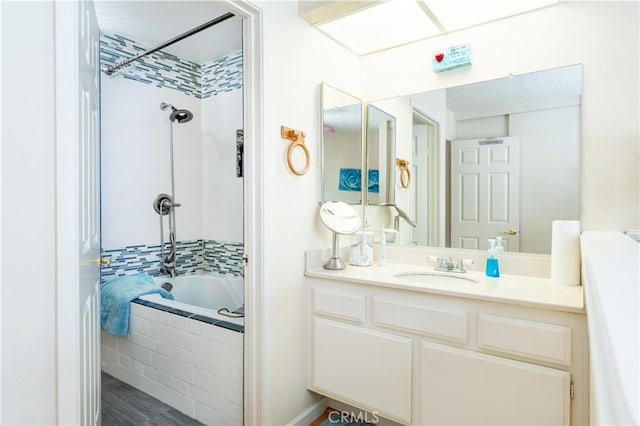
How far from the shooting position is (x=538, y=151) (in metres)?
1.85

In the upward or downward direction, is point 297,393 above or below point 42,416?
below

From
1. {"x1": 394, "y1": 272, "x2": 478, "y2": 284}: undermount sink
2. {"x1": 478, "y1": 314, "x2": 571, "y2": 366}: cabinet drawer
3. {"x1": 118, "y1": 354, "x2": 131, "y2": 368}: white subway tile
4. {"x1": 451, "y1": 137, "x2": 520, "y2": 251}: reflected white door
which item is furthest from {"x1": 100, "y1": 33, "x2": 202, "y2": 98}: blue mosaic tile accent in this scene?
{"x1": 478, "y1": 314, "x2": 571, "y2": 366}: cabinet drawer

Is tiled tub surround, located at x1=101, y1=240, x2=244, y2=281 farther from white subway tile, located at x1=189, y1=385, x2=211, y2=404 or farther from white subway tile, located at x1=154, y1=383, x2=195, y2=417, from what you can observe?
white subway tile, located at x1=189, y1=385, x2=211, y2=404

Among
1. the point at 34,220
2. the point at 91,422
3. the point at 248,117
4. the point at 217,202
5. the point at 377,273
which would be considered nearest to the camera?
the point at 34,220

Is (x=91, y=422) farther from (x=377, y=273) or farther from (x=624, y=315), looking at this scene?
(x=624, y=315)

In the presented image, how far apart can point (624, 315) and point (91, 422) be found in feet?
5.23

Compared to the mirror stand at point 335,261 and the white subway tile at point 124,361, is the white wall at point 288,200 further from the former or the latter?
the white subway tile at point 124,361

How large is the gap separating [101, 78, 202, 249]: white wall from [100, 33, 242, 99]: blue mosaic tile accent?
0.25 ft

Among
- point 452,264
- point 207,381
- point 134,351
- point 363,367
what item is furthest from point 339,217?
point 134,351

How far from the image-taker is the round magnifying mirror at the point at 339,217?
206cm

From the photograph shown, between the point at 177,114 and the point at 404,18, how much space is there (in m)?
1.97

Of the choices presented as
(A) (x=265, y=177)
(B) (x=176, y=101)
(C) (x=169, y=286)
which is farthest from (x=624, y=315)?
(B) (x=176, y=101)

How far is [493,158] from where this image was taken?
1.98 meters

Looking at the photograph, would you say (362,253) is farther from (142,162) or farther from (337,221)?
(142,162)
